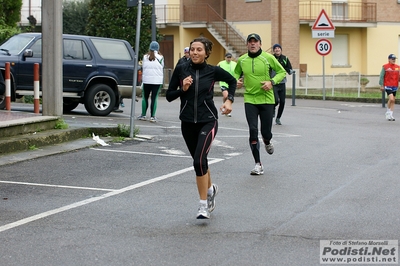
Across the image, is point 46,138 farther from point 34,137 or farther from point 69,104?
point 69,104

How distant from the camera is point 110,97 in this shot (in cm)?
1989

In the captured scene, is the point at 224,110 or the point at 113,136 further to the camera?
the point at 113,136

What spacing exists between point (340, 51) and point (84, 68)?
89.5ft

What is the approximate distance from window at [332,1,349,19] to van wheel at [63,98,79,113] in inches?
1008

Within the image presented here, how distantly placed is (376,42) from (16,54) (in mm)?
29426

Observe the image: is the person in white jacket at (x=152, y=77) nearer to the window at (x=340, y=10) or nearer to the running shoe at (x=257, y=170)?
the running shoe at (x=257, y=170)

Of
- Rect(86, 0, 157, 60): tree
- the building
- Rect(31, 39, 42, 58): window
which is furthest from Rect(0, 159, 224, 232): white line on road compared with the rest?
the building

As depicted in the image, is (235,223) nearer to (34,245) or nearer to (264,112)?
(34,245)

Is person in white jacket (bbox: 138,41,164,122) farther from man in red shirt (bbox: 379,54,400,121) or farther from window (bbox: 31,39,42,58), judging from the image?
man in red shirt (bbox: 379,54,400,121)

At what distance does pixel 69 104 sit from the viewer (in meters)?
20.8

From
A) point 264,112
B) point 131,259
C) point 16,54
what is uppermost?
point 16,54

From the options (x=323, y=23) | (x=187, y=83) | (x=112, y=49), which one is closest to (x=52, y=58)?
(x=112, y=49)

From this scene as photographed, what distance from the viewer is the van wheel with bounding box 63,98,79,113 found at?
66.7ft

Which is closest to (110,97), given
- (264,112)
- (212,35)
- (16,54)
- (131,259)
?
(16,54)
